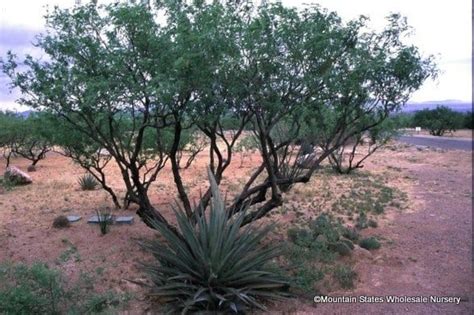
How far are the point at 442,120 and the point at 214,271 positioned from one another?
46.0 metres

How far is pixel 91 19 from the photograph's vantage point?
592cm

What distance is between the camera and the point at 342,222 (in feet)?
29.9

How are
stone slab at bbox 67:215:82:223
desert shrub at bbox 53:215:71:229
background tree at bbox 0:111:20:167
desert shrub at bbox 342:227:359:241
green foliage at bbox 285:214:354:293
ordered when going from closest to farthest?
green foliage at bbox 285:214:354:293 → desert shrub at bbox 342:227:359:241 → desert shrub at bbox 53:215:71:229 → stone slab at bbox 67:215:82:223 → background tree at bbox 0:111:20:167

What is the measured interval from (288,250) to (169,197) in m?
6.00

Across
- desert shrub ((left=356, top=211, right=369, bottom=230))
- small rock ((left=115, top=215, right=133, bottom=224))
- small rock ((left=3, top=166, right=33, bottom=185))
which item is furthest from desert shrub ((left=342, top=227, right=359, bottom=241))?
small rock ((left=3, top=166, right=33, bottom=185))

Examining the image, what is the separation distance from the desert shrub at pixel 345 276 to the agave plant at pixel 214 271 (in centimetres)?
85

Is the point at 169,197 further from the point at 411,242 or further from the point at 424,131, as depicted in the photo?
the point at 424,131

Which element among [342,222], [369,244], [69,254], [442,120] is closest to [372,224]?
[342,222]

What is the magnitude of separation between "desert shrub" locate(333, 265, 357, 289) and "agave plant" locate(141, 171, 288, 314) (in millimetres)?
850

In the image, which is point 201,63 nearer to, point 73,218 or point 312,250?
point 312,250

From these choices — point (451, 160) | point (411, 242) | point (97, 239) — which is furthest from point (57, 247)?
point (451, 160)

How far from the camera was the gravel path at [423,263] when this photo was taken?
520 centimetres

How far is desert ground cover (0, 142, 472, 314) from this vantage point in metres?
5.71

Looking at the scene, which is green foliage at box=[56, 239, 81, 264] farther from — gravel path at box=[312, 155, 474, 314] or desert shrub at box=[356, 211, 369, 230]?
desert shrub at box=[356, 211, 369, 230]
